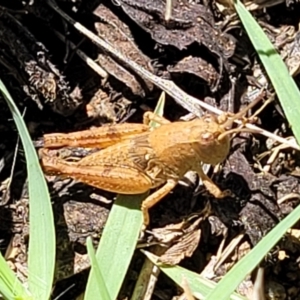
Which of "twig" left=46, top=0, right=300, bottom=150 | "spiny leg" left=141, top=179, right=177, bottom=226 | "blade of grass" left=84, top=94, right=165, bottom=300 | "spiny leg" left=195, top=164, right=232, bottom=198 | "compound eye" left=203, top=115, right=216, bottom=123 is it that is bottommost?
"blade of grass" left=84, top=94, right=165, bottom=300

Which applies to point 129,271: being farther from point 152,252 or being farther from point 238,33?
point 238,33

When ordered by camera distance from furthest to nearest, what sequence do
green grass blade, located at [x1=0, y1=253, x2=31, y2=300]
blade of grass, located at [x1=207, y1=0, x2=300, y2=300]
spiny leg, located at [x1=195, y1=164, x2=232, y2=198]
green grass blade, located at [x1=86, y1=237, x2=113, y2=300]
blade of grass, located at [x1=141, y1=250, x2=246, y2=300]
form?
spiny leg, located at [x1=195, y1=164, x2=232, y2=198] < blade of grass, located at [x1=141, y1=250, x2=246, y2=300] < green grass blade, located at [x1=0, y1=253, x2=31, y2=300] < blade of grass, located at [x1=207, y1=0, x2=300, y2=300] < green grass blade, located at [x1=86, y1=237, x2=113, y2=300]

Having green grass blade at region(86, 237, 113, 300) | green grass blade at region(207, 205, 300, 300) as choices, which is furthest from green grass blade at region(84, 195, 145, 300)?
green grass blade at region(207, 205, 300, 300)

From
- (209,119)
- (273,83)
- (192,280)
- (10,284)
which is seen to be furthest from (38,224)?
(273,83)

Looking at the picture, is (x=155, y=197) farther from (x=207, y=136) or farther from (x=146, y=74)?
(x=146, y=74)

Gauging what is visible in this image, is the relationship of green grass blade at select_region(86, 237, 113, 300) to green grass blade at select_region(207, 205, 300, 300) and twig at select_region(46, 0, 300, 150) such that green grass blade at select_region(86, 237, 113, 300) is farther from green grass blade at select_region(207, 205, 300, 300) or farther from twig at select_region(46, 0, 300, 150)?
twig at select_region(46, 0, 300, 150)

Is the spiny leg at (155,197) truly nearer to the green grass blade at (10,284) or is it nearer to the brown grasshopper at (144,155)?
the brown grasshopper at (144,155)

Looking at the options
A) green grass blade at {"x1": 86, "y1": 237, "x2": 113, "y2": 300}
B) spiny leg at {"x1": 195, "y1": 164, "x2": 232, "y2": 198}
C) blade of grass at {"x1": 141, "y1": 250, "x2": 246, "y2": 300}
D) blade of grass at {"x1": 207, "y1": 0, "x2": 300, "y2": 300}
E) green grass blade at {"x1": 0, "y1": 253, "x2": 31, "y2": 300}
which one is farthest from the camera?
spiny leg at {"x1": 195, "y1": 164, "x2": 232, "y2": 198}

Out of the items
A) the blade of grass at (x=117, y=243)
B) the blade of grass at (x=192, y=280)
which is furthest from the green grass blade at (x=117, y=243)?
the blade of grass at (x=192, y=280)
